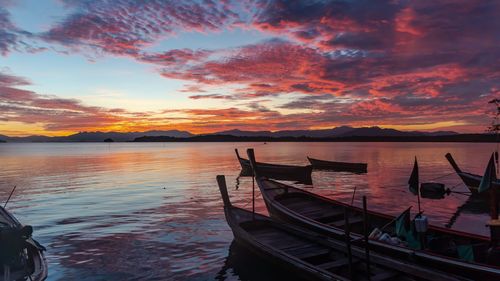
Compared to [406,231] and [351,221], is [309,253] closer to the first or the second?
[406,231]

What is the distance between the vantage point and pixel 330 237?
48.5 feet

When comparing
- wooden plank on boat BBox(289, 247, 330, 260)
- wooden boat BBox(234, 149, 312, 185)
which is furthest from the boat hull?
wooden boat BBox(234, 149, 312, 185)

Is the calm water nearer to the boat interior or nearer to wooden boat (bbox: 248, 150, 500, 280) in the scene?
wooden boat (bbox: 248, 150, 500, 280)

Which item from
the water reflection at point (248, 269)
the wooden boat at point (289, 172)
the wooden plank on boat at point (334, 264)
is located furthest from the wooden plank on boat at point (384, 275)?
the wooden boat at point (289, 172)

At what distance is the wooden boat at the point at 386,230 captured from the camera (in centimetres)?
1004

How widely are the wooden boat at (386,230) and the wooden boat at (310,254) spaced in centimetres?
Result: 38

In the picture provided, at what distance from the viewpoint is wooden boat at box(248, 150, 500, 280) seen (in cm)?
1004

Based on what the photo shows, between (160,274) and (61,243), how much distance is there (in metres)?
7.90

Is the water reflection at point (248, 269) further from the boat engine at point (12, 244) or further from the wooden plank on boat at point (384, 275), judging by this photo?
the boat engine at point (12, 244)

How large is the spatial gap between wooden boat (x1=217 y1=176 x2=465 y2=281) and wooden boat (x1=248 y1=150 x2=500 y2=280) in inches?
14.8

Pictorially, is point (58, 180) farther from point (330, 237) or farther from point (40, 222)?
point (330, 237)

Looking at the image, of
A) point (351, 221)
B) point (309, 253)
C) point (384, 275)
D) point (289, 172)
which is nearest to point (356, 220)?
point (351, 221)

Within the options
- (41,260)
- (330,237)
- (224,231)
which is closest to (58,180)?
(224,231)

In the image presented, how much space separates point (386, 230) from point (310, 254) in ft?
13.2
